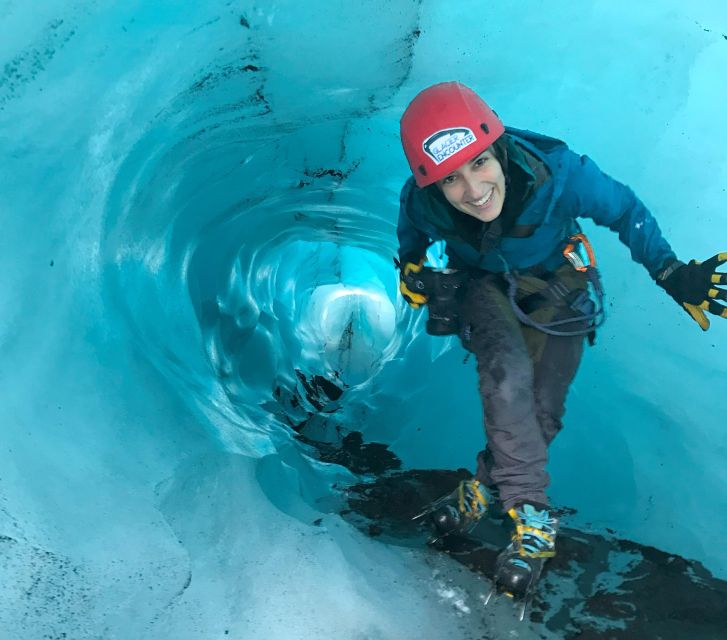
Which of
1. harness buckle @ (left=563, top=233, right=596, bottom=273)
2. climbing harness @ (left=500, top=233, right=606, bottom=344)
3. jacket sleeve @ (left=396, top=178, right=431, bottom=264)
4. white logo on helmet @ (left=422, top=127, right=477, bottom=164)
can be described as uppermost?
white logo on helmet @ (left=422, top=127, right=477, bottom=164)

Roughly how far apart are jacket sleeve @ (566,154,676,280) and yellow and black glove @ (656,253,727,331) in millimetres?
87

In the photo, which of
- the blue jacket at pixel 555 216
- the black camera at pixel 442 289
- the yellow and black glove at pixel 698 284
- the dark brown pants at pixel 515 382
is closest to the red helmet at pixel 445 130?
the blue jacket at pixel 555 216

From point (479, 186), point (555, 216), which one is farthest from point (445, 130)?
point (555, 216)

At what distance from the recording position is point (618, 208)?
2418 mm

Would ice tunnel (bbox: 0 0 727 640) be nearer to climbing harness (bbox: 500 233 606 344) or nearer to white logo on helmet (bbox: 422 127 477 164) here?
climbing harness (bbox: 500 233 606 344)

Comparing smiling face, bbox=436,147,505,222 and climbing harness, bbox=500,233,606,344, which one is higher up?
smiling face, bbox=436,147,505,222

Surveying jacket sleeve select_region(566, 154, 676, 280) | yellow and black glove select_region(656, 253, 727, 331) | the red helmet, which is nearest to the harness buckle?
jacket sleeve select_region(566, 154, 676, 280)

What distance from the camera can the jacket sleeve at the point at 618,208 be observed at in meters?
2.39

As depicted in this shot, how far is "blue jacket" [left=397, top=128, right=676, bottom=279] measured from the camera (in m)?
2.40

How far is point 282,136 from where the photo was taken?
3.57m

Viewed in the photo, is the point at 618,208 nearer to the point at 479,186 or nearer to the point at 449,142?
the point at 479,186

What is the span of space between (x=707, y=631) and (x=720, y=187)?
1.58 metres

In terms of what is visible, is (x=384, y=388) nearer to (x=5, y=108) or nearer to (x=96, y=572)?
(x=96, y=572)

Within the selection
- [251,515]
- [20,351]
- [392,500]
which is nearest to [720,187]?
[392,500]
